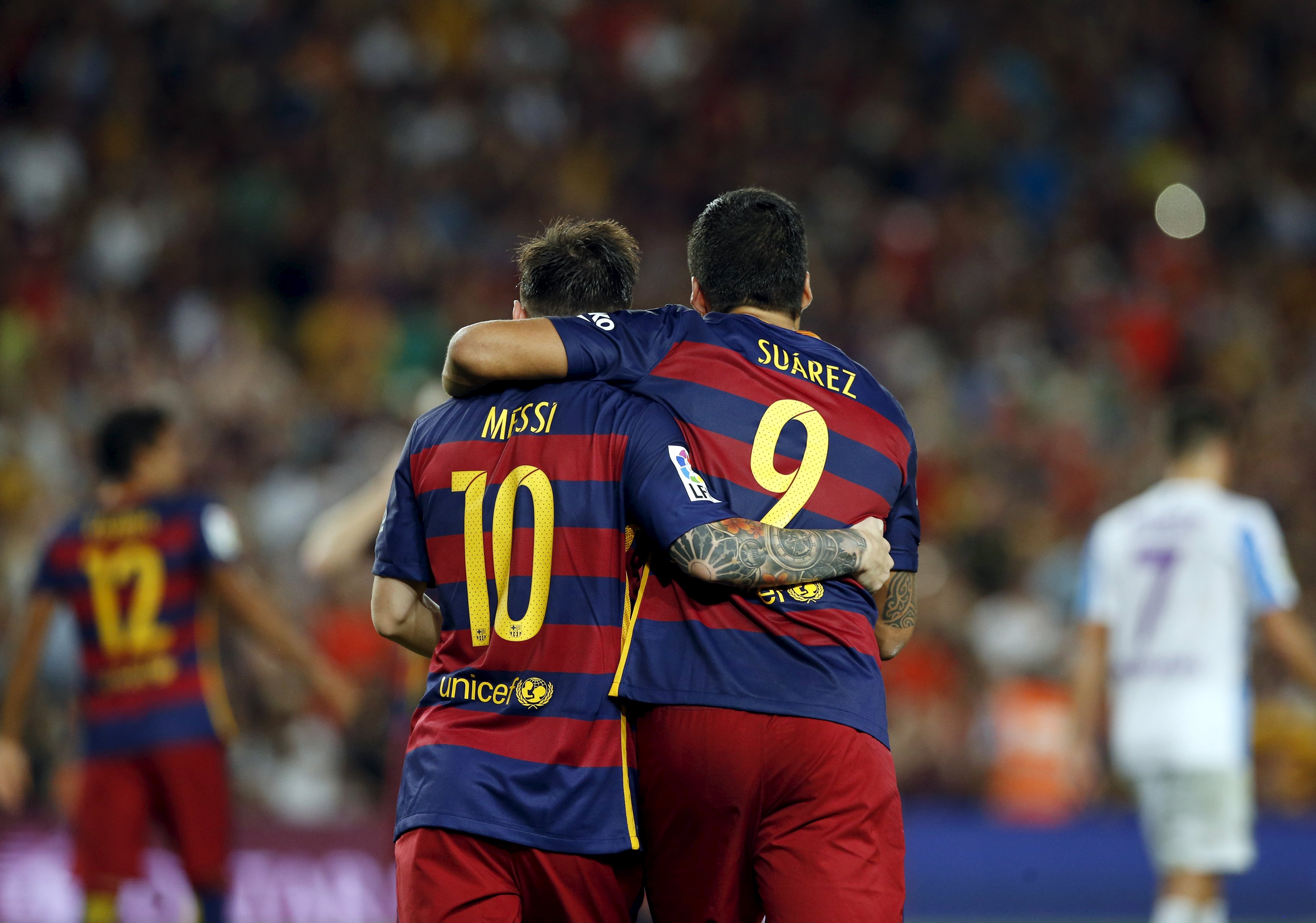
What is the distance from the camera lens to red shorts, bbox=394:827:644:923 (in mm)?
3439

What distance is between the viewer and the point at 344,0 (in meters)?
14.8

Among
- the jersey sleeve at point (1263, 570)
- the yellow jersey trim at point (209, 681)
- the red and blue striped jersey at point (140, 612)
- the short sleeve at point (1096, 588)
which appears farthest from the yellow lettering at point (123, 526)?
the jersey sleeve at point (1263, 570)

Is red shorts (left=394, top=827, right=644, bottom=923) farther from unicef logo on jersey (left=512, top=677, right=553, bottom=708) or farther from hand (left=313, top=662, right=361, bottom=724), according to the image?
hand (left=313, top=662, right=361, bottom=724)

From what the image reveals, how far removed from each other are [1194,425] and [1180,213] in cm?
805

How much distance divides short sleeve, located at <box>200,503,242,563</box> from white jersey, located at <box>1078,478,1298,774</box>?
3857 millimetres

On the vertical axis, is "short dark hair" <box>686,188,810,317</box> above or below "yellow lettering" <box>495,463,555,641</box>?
above

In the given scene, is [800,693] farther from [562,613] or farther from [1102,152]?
[1102,152]

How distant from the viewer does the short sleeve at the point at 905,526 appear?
383cm

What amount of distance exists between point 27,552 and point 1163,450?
801 cm

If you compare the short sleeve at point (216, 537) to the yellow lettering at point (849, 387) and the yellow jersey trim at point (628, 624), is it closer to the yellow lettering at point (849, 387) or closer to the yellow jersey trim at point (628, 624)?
the yellow jersey trim at point (628, 624)

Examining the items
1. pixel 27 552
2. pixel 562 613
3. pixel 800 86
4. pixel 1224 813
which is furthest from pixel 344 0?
pixel 562 613

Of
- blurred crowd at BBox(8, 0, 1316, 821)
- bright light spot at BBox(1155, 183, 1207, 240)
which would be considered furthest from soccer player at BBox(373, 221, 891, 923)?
bright light spot at BBox(1155, 183, 1207, 240)

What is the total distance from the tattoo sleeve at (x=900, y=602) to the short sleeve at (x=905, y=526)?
0.09 feet

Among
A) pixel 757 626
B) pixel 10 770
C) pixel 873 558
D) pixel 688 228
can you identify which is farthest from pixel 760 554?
pixel 688 228
